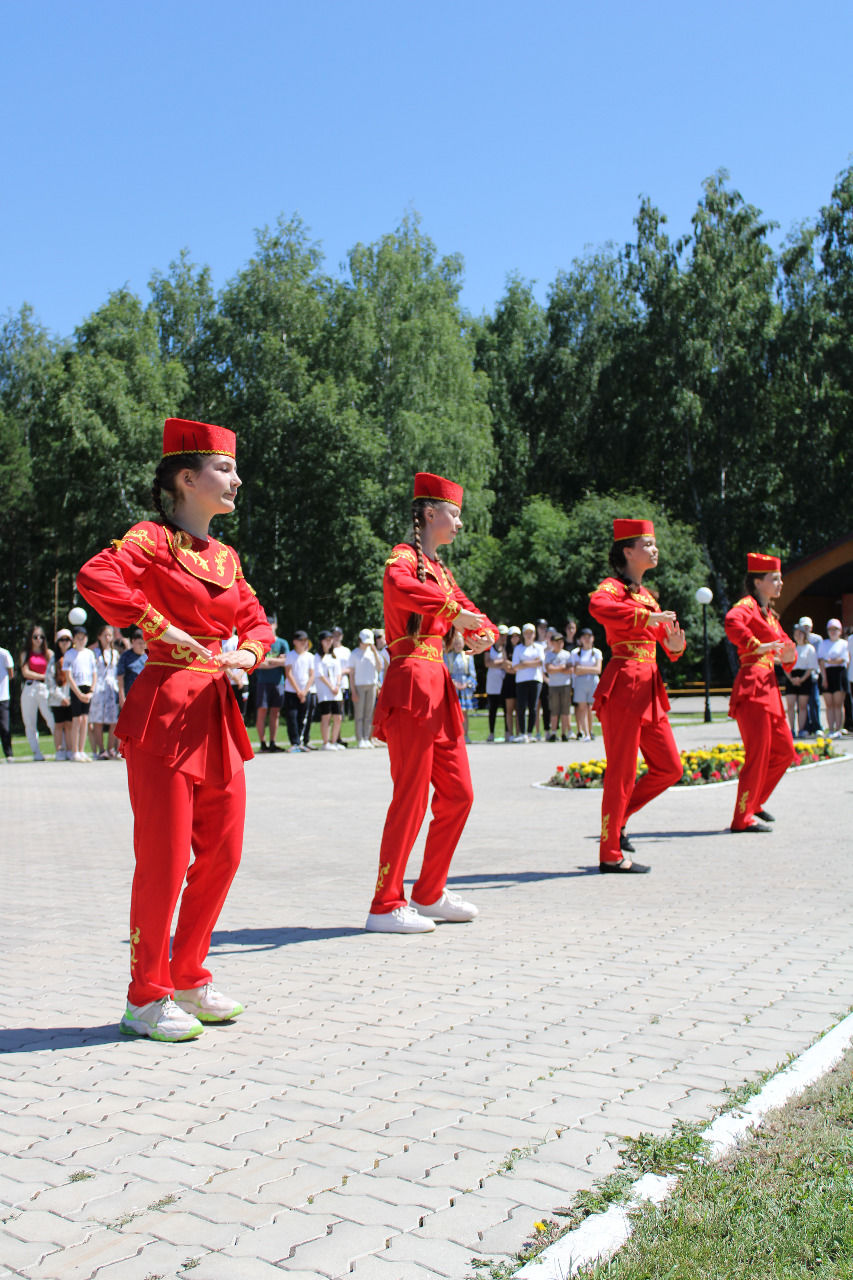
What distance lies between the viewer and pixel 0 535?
50.7m

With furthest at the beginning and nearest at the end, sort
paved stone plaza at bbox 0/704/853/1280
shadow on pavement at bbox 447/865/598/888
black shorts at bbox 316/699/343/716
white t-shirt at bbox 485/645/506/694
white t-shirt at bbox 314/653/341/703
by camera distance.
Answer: white t-shirt at bbox 485/645/506/694, black shorts at bbox 316/699/343/716, white t-shirt at bbox 314/653/341/703, shadow on pavement at bbox 447/865/598/888, paved stone plaza at bbox 0/704/853/1280

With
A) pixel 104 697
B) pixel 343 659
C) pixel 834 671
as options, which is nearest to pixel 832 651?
pixel 834 671

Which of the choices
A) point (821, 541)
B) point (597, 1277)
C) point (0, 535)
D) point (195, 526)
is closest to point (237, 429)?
point (0, 535)

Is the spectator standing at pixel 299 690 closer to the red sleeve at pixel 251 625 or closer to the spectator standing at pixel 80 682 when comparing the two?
the spectator standing at pixel 80 682

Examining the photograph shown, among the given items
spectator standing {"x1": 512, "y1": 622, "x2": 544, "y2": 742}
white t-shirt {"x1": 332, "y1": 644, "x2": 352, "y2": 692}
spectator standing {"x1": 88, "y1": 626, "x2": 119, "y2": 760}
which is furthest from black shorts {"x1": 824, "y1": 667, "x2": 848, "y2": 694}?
spectator standing {"x1": 88, "y1": 626, "x2": 119, "y2": 760}

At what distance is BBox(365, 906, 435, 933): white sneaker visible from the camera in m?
6.46

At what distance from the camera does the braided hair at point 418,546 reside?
6570mm

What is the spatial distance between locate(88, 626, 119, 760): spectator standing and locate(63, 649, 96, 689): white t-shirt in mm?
251

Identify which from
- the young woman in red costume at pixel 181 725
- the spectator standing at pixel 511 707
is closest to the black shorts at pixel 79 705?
the spectator standing at pixel 511 707

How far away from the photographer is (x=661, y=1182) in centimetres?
312

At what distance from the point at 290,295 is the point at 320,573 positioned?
9.74 m

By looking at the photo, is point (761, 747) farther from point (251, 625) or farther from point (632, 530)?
point (251, 625)

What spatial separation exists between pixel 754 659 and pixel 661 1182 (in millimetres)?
7290

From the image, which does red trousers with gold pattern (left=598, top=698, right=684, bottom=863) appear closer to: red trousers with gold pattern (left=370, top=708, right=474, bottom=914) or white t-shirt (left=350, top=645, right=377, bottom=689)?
red trousers with gold pattern (left=370, top=708, right=474, bottom=914)
